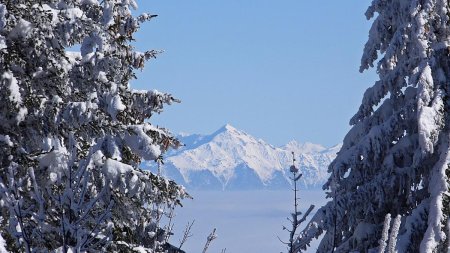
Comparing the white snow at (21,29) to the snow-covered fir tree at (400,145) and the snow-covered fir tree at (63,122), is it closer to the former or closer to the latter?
the snow-covered fir tree at (63,122)

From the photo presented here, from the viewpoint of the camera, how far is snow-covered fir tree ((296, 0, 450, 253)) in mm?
11797

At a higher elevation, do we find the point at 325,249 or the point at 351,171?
the point at 351,171

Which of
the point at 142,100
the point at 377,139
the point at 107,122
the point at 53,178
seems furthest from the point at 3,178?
the point at 377,139

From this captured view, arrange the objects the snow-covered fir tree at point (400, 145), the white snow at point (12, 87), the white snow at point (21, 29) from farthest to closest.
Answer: the snow-covered fir tree at point (400, 145)
the white snow at point (21, 29)
the white snow at point (12, 87)

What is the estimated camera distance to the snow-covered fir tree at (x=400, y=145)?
1180 centimetres

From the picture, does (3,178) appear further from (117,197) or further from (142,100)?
(142,100)

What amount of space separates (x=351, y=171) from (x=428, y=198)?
1.65 meters

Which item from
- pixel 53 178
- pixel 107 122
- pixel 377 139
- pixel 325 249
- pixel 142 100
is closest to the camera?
pixel 53 178

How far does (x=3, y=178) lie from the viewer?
31.3 feet

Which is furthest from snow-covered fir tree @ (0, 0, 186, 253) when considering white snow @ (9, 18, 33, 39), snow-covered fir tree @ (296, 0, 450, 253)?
snow-covered fir tree @ (296, 0, 450, 253)

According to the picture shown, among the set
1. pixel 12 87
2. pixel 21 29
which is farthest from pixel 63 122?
pixel 21 29

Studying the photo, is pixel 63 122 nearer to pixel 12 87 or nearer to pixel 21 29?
pixel 12 87

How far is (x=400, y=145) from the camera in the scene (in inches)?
517

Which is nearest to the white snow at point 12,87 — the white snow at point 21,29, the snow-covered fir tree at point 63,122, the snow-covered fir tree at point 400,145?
the snow-covered fir tree at point 63,122
